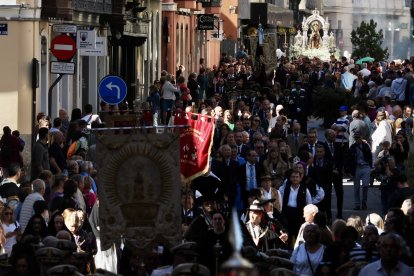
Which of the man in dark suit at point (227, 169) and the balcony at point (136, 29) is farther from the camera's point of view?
the balcony at point (136, 29)

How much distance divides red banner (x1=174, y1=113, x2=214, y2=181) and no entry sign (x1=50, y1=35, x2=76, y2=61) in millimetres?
8683

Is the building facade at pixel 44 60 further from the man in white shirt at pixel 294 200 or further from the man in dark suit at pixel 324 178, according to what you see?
the man in white shirt at pixel 294 200

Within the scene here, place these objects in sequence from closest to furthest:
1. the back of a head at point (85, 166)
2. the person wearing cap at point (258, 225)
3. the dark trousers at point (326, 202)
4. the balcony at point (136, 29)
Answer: the person wearing cap at point (258, 225), the back of a head at point (85, 166), the dark trousers at point (326, 202), the balcony at point (136, 29)

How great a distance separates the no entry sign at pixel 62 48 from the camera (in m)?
30.4

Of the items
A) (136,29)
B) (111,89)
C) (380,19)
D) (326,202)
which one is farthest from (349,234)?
(380,19)

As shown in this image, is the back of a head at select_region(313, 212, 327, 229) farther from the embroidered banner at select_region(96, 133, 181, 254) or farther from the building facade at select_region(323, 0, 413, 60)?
the building facade at select_region(323, 0, 413, 60)

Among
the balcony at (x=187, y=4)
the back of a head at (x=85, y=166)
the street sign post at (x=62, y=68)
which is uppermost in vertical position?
the balcony at (x=187, y=4)

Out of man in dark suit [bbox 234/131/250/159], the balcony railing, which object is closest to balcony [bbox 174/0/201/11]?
the balcony railing

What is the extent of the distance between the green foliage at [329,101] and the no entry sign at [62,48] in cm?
1526

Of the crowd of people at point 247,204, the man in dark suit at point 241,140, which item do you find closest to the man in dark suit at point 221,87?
the crowd of people at point 247,204

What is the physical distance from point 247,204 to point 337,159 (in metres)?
6.08

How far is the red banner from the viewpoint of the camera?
2066 centimetres

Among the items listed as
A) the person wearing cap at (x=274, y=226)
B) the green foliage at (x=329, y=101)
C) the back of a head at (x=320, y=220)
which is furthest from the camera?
the green foliage at (x=329, y=101)

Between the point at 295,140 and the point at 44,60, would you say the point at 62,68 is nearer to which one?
the point at 295,140
